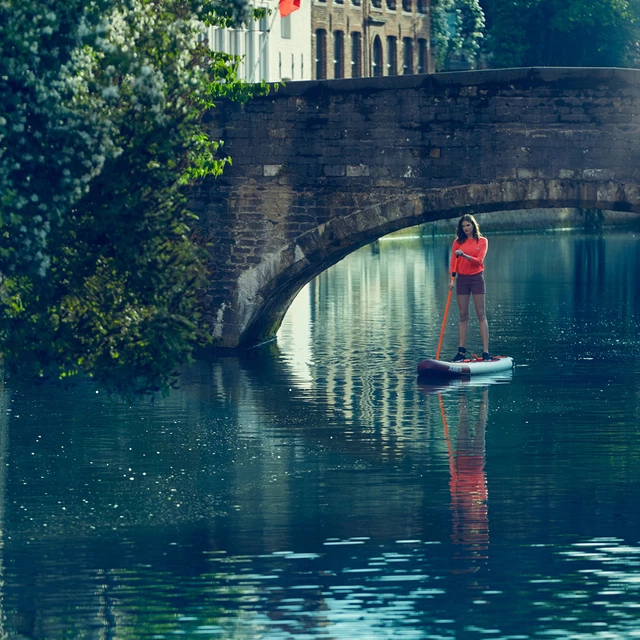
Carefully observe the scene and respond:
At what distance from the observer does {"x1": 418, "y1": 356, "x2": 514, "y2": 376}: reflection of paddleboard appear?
2420 cm

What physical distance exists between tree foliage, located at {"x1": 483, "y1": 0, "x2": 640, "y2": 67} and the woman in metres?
48.5

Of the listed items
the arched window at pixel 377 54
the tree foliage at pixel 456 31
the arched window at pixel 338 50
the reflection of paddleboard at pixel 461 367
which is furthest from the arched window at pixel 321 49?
the reflection of paddleboard at pixel 461 367

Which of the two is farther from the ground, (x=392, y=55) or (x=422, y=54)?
(x=422, y=54)

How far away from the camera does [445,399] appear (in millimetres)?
22406

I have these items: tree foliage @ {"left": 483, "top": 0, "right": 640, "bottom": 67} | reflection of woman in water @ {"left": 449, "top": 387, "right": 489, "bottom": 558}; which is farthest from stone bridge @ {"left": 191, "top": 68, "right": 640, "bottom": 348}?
tree foliage @ {"left": 483, "top": 0, "right": 640, "bottom": 67}

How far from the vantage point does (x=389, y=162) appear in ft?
85.5

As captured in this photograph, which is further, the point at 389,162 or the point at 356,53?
the point at 356,53

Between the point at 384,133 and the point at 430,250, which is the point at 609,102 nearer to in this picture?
the point at 384,133

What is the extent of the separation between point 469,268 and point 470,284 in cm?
22

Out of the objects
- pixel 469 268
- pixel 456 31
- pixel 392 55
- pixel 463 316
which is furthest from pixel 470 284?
pixel 456 31

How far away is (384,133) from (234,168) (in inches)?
93.6

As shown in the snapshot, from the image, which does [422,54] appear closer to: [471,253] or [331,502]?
[471,253]

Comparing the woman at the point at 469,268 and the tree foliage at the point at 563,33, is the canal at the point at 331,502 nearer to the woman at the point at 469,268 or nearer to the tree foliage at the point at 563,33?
the woman at the point at 469,268

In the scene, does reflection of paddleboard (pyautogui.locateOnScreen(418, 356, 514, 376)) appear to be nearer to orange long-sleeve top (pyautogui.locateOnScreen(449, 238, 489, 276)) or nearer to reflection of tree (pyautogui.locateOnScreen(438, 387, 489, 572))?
orange long-sleeve top (pyautogui.locateOnScreen(449, 238, 489, 276))
